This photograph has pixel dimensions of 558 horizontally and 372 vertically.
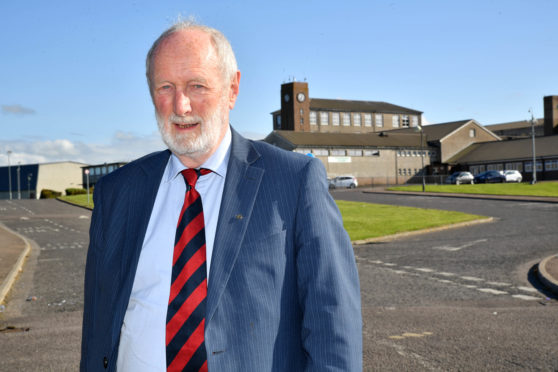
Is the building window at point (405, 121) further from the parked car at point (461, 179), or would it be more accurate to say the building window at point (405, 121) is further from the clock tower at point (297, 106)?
the parked car at point (461, 179)

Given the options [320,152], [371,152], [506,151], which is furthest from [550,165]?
[320,152]

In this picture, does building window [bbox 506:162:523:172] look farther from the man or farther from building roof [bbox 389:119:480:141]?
the man

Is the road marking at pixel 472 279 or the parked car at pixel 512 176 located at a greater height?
the parked car at pixel 512 176

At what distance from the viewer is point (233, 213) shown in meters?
2.17

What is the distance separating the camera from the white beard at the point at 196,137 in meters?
2.34

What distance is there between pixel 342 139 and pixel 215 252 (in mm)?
69160

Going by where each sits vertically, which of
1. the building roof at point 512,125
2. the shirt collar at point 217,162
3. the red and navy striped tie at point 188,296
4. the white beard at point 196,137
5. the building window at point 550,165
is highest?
the building roof at point 512,125

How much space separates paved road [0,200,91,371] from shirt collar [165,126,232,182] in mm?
3851

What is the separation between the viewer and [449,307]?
799cm

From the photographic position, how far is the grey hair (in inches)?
92.7

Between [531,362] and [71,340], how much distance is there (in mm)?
5293

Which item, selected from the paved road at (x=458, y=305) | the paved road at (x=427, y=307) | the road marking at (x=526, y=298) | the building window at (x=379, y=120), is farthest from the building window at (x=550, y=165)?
the road marking at (x=526, y=298)

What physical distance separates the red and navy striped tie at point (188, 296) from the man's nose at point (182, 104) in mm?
419

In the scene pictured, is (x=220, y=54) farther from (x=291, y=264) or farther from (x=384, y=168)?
(x=384, y=168)
